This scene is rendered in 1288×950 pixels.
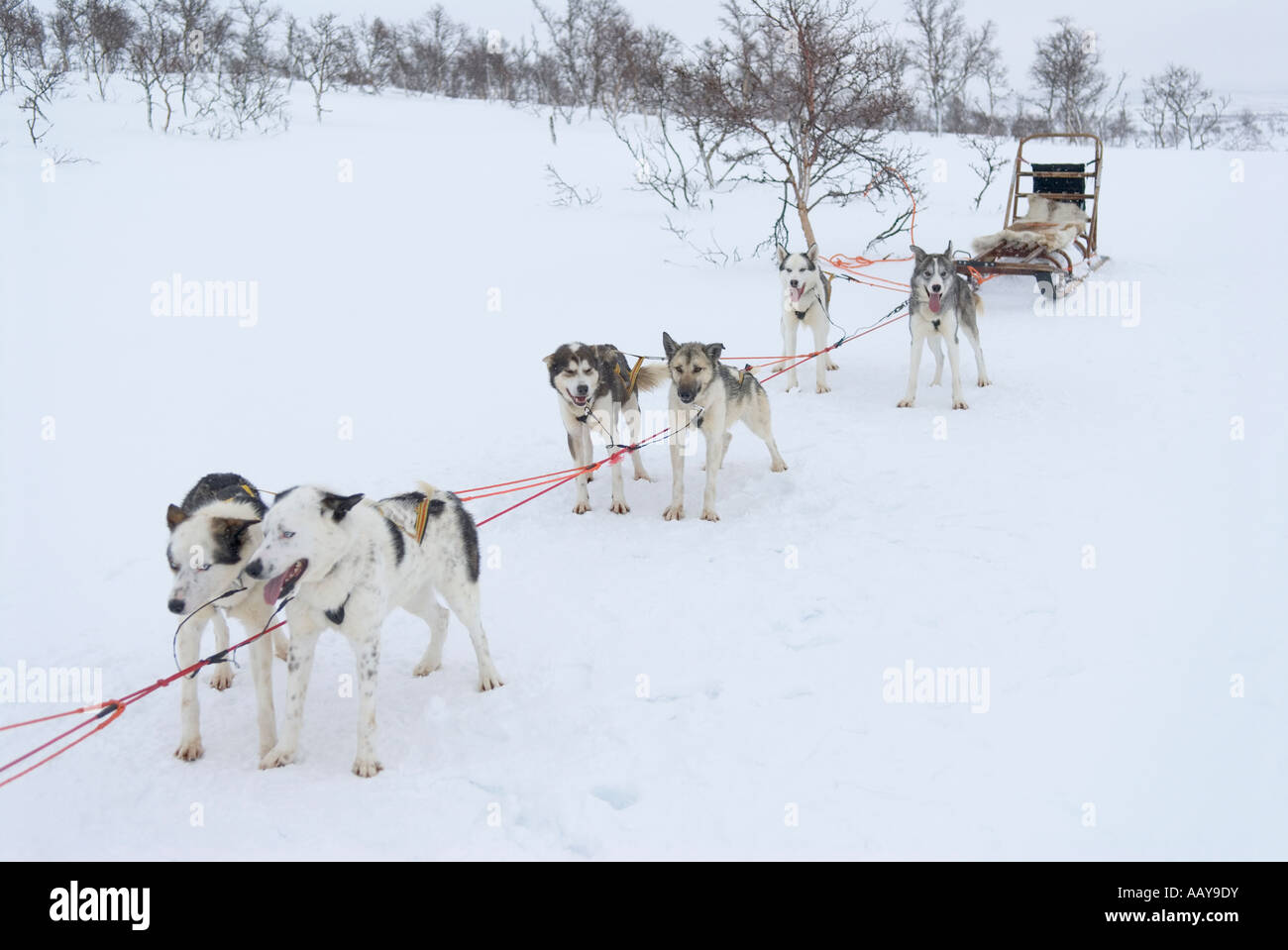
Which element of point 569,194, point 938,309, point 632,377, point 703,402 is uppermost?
point 569,194

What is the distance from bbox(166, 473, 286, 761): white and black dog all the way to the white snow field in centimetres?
16

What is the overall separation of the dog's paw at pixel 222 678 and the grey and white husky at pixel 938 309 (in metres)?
4.99

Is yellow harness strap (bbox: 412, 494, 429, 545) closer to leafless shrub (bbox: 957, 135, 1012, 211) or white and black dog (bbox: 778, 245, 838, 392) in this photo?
white and black dog (bbox: 778, 245, 838, 392)

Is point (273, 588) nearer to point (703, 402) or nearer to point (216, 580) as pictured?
point (216, 580)

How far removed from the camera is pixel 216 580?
296 centimetres

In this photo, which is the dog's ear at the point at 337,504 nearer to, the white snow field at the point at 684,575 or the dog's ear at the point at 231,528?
the dog's ear at the point at 231,528

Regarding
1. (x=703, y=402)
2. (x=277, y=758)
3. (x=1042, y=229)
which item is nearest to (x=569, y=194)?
(x=1042, y=229)

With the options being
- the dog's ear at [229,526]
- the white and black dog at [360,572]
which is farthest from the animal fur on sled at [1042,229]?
the dog's ear at [229,526]

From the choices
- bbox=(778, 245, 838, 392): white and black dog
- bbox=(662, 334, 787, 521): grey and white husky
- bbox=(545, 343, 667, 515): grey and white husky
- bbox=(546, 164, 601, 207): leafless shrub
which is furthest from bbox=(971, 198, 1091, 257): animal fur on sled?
bbox=(546, 164, 601, 207): leafless shrub

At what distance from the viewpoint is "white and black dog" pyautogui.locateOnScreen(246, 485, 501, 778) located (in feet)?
9.32

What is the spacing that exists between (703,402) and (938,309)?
259 centimetres

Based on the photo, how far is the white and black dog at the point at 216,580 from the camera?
115 inches
